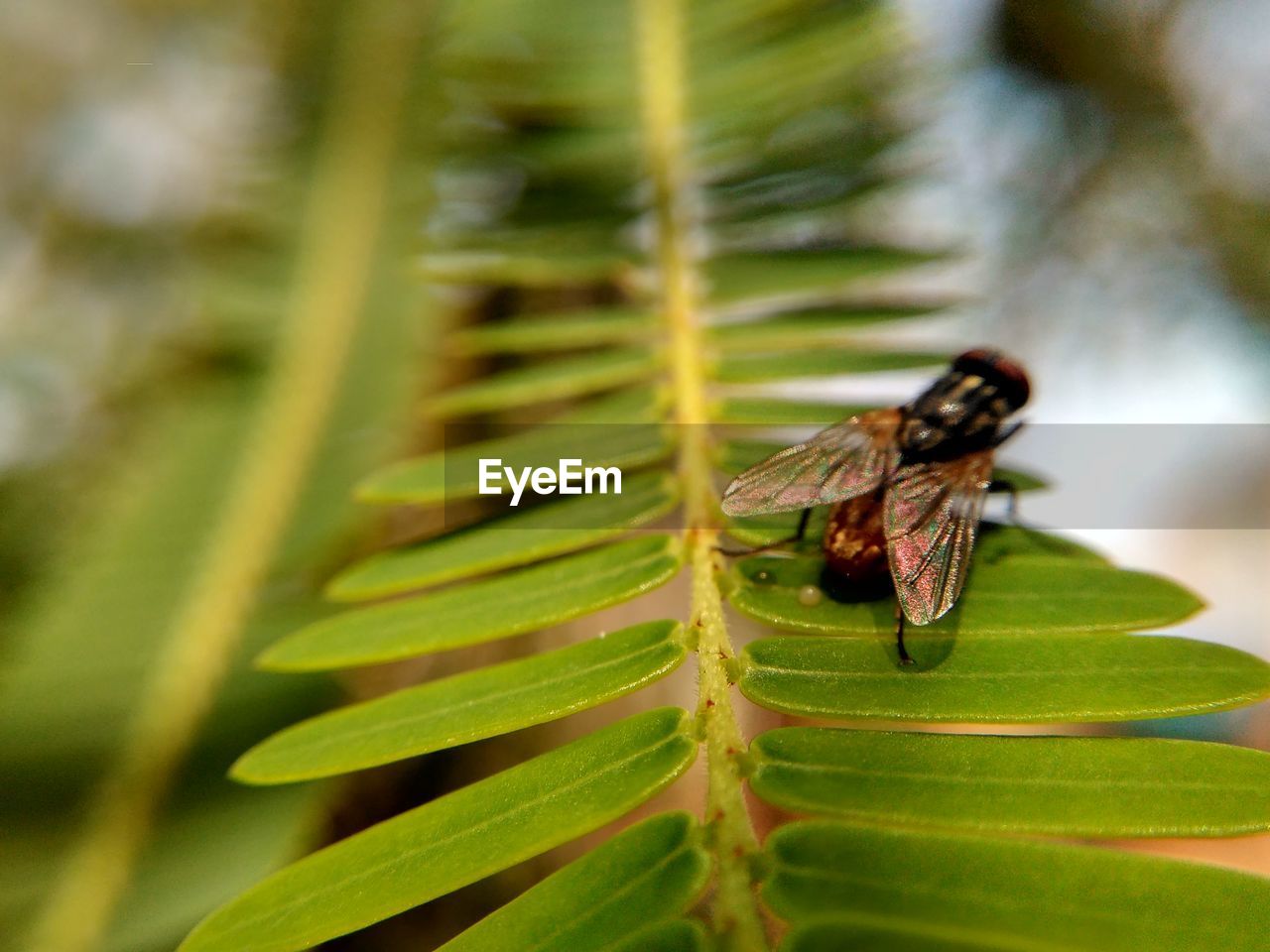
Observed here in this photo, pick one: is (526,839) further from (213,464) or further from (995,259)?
(995,259)

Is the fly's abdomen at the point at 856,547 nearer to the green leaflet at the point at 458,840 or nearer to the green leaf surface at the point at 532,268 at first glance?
the green leaflet at the point at 458,840

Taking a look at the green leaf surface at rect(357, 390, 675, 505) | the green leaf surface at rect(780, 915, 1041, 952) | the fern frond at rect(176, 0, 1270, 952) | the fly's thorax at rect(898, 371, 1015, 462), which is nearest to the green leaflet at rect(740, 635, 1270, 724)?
the fern frond at rect(176, 0, 1270, 952)

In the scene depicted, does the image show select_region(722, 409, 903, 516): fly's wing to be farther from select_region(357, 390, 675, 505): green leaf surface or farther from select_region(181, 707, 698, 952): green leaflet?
select_region(181, 707, 698, 952): green leaflet

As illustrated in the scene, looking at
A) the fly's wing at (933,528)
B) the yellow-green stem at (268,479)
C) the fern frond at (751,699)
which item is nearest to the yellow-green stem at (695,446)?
the fern frond at (751,699)

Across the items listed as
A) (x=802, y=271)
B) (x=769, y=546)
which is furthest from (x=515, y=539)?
(x=802, y=271)

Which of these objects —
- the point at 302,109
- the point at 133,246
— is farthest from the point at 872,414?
the point at 133,246

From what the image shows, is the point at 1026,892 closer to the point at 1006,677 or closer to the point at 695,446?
the point at 1006,677

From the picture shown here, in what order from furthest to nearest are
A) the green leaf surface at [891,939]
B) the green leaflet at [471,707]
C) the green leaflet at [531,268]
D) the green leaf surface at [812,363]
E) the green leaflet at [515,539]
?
the green leaflet at [531,268]
the green leaf surface at [812,363]
the green leaflet at [515,539]
the green leaflet at [471,707]
the green leaf surface at [891,939]
